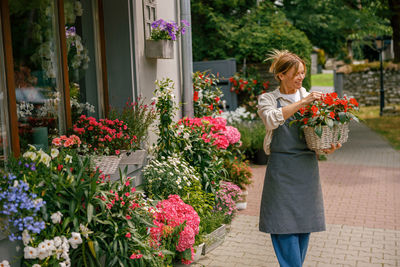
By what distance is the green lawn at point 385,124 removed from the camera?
13337 millimetres

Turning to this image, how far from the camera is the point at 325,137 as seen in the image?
3504 millimetres

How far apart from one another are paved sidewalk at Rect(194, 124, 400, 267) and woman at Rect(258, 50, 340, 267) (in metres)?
0.91

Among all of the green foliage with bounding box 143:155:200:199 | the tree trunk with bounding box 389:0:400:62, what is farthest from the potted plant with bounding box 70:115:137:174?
the tree trunk with bounding box 389:0:400:62

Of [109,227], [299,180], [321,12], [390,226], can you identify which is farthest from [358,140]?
[109,227]

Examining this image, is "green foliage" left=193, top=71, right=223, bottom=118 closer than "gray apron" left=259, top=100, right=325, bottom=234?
No

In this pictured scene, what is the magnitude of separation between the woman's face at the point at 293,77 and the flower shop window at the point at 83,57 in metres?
2.16

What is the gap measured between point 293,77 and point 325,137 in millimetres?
560

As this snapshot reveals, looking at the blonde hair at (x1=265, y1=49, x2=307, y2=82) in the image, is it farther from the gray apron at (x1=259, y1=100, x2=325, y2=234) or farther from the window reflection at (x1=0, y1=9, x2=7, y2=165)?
the window reflection at (x1=0, y1=9, x2=7, y2=165)

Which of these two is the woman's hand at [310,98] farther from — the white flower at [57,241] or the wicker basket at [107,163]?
the white flower at [57,241]

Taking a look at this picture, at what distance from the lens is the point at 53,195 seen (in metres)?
3.21

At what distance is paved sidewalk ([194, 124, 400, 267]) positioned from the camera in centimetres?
465


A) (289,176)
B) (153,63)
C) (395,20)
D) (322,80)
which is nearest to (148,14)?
(153,63)

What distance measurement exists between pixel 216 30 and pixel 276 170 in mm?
10344

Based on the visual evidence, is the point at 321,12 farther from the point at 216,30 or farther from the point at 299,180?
the point at 299,180
